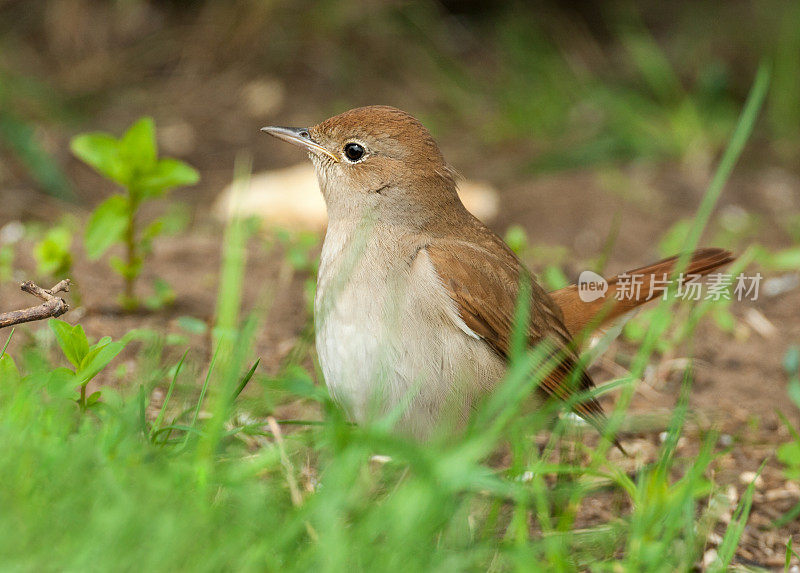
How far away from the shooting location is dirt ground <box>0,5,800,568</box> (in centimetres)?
420

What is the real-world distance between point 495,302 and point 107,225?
1636 mm

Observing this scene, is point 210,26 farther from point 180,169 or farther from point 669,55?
point 180,169

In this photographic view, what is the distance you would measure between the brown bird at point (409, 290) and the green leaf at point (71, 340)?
2.71 feet

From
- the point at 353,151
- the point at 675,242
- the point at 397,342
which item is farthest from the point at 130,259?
the point at 675,242

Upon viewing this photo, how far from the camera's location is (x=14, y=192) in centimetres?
700

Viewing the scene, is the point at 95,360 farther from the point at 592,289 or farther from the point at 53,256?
the point at 592,289

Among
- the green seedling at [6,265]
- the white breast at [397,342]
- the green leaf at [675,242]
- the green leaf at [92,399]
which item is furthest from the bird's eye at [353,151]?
the green leaf at [675,242]

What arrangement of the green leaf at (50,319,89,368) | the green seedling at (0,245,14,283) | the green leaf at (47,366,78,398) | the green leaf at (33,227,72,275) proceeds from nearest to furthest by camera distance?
the green leaf at (47,366,78,398), the green leaf at (50,319,89,368), the green leaf at (33,227,72,275), the green seedling at (0,245,14,283)

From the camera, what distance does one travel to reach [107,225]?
411cm

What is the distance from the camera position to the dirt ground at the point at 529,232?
4.20 m

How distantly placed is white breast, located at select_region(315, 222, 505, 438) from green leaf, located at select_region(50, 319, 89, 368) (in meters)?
0.83

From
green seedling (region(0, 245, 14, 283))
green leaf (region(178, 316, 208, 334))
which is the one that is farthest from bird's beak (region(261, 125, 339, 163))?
green seedling (region(0, 245, 14, 283))

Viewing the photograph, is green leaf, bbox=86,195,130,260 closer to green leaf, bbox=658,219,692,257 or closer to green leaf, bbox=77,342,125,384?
green leaf, bbox=77,342,125,384

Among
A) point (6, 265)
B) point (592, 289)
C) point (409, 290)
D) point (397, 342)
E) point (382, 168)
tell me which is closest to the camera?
point (397, 342)
